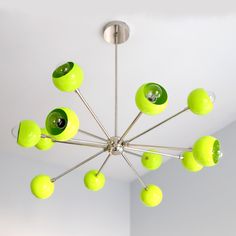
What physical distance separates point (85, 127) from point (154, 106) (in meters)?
1.25

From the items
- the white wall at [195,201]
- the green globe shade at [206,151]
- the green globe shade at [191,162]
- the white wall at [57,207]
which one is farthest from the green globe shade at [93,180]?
the white wall at [57,207]

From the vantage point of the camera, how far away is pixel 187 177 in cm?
244

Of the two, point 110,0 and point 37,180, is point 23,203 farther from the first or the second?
point 110,0

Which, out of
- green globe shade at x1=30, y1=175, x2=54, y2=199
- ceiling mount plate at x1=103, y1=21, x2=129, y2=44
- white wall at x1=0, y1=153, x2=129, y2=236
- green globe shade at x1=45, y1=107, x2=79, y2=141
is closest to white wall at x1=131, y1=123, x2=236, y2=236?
white wall at x1=0, y1=153, x2=129, y2=236

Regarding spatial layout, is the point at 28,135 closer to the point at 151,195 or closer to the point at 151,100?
the point at 151,100

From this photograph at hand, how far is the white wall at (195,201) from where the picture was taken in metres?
2.10

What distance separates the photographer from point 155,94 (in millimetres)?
1059

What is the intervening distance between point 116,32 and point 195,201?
1349mm

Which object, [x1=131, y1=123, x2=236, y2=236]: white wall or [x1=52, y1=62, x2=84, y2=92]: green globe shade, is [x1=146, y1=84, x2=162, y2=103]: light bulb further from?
[x1=131, y1=123, x2=236, y2=236]: white wall

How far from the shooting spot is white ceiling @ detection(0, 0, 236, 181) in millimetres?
1391

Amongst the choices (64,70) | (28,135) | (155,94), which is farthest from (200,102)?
(28,135)

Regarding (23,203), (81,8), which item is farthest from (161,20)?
(23,203)

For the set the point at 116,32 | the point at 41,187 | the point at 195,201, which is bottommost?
the point at 41,187

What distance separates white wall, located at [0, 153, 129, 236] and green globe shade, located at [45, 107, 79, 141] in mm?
1524
